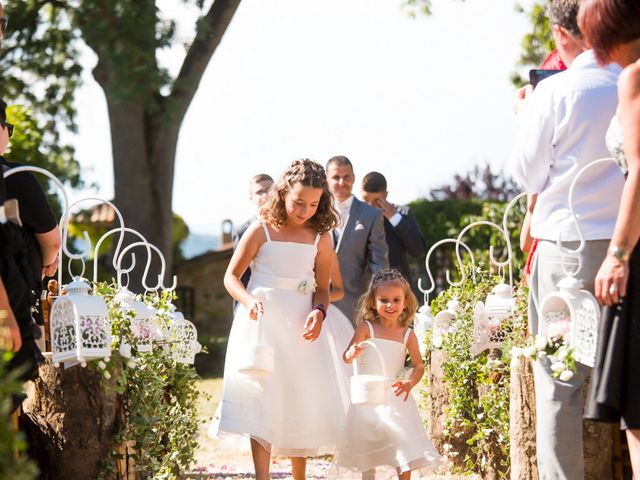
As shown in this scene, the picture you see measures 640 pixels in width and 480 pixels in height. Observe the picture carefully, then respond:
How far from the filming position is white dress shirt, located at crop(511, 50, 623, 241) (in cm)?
382

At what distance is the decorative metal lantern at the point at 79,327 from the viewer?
415 centimetres

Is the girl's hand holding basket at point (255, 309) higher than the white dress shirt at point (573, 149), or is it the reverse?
the white dress shirt at point (573, 149)

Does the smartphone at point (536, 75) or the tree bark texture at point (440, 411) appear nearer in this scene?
the smartphone at point (536, 75)

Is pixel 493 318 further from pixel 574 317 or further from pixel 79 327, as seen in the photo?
pixel 79 327

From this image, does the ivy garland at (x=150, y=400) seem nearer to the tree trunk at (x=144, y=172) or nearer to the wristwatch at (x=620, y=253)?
the wristwatch at (x=620, y=253)

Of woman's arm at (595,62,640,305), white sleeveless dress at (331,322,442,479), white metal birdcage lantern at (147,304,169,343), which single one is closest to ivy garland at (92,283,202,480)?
white metal birdcage lantern at (147,304,169,343)

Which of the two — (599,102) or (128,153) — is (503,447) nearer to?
(599,102)

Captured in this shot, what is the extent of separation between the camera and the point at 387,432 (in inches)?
216

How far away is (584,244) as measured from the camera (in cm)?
374

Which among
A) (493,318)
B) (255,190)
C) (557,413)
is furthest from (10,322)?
(255,190)

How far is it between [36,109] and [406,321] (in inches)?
444

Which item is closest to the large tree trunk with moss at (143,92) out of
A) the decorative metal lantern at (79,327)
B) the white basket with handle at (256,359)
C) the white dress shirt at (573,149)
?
the white basket with handle at (256,359)

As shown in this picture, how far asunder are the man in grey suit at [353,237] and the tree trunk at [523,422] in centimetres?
258

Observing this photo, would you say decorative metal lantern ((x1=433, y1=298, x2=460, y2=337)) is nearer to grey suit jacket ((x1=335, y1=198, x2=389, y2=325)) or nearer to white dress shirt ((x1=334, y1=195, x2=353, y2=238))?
grey suit jacket ((x1=335, y1=198, x2=389, y2=325))
